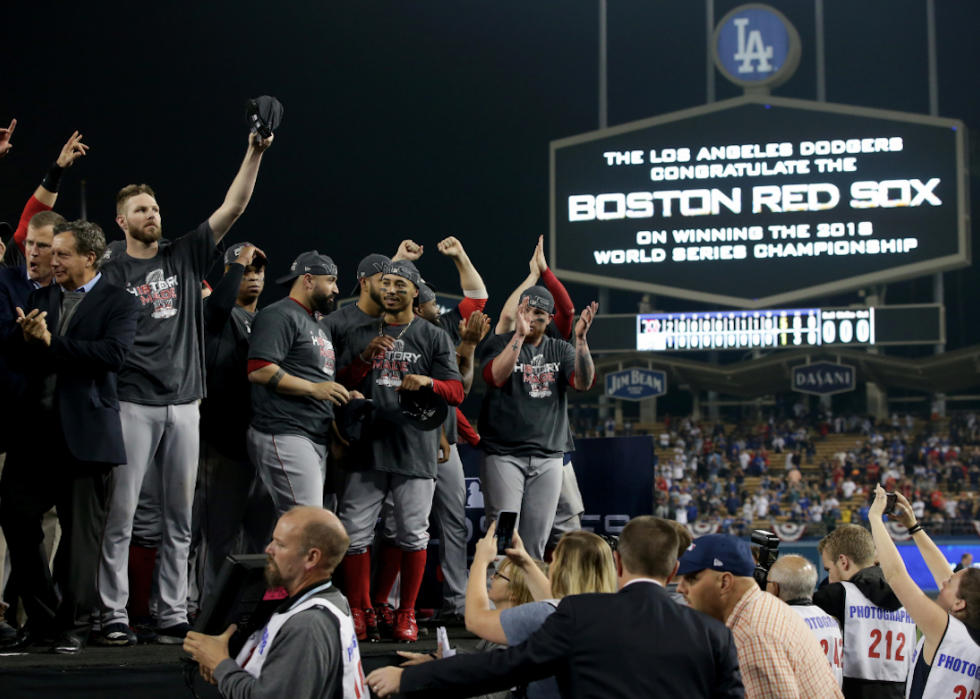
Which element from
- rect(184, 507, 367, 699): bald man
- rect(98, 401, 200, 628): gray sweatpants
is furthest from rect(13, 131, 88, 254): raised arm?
rect(184, 507, 367, 699): bald man

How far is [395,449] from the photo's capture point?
4852mm

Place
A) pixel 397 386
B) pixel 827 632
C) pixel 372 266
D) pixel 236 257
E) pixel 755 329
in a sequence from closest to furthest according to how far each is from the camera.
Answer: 1. pixel 827 632
2. pixel 397 386
3. pixel 372 266
4. pixel 236 257
5. pixel 755 329

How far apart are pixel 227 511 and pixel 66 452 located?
4.04 ft

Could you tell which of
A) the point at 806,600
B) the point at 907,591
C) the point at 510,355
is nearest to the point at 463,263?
the point at 510,355

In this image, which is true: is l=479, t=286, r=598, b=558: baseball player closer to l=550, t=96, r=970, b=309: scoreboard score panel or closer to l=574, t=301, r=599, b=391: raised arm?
l=574, t=301, r=599, b=391: raised arm

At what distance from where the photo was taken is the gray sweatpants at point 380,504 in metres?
4.80

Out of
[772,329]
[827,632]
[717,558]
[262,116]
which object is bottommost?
[827,632]

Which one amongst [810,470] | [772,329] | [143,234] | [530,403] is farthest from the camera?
[810,470]

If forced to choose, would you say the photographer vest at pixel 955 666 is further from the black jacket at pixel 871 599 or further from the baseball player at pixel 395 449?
the baseball player at pixel 395 449

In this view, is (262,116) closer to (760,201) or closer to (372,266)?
(372,266)

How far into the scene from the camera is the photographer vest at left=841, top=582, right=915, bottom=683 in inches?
170

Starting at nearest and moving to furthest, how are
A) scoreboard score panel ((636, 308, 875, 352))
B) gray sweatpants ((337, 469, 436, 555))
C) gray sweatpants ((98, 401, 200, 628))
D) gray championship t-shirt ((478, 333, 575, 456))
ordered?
gray sweatpants ((98, 401, 200, 628)), gray sweatpants ((337, 469, 436, 555)), gray championship t-shirt ((478, 333, 575, 456)), scoreboard score panel ((636, 308, 875, 352))

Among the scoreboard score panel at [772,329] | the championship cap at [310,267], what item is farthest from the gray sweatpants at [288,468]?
the scoreboard score panel at [772,329]

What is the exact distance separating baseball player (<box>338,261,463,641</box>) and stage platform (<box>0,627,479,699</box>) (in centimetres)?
105
